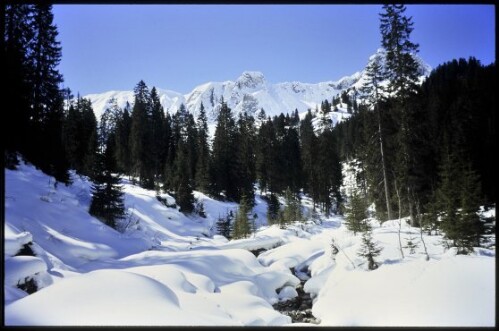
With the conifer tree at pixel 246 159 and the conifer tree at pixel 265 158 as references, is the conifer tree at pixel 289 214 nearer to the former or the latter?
the conifer tree at pixel 246 159

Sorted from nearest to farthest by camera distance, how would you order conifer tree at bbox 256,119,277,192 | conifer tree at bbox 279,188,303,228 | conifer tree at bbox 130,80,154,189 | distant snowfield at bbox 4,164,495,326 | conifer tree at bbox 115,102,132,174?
distant snowfield at bbox 4,164,495,326
conifer tree at bbox 279,188,303,228
conifer tree at bbox 130,80,154,189
conifer tree at bbox 115,102,132,174
conifer tree at bbox 256,119,277,192

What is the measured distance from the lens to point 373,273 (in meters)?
10.1

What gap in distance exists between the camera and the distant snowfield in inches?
205

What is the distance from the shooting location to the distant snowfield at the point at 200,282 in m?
5.20

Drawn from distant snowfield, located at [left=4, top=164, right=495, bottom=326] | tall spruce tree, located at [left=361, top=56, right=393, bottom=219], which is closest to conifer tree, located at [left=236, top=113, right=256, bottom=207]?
tall spruce tree, located at [left=361, top=56, right=393, bottom=219]

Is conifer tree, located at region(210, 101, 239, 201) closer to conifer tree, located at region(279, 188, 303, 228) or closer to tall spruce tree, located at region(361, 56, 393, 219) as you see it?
conifer tree, located at region(279, 188, 303, 228)

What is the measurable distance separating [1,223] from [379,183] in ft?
85.7

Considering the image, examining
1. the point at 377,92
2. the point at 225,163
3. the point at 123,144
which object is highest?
the point at 377,92

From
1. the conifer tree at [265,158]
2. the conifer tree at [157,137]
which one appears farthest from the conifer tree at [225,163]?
the conifer tree at [157,137]

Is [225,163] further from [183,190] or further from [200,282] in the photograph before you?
[200,282]

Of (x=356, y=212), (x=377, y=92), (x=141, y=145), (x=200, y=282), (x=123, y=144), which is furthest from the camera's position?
(x=123, y=144)

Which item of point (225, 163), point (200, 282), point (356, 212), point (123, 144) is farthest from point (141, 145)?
point (200, 282)

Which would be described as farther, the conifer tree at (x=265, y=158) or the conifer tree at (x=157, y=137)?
the conifer tree at (x=265, y=158)

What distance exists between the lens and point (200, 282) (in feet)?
30.9
